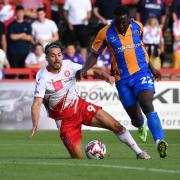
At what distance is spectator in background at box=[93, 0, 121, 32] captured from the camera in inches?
922

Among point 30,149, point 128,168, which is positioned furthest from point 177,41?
point 128,168

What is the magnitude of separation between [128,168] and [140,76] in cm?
300

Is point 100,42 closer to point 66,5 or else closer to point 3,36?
point 3,36

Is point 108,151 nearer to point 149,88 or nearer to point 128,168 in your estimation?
point 149,88

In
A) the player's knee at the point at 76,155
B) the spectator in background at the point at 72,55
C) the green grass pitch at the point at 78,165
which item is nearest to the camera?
the green grass pitch at the point at 78,165

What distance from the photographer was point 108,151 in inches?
563

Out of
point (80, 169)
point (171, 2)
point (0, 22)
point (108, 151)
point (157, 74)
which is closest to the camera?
point (80, 169)

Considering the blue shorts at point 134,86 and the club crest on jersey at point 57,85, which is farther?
the blue shorts at point 134,86

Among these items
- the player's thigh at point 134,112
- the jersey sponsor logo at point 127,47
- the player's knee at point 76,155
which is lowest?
the player's knee at point 76,155

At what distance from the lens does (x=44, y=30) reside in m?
22.9

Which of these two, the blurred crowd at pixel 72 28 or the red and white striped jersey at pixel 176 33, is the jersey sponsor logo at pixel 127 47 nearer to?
the blurred crowd at pixel 72 28

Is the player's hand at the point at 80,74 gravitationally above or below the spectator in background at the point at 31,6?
above

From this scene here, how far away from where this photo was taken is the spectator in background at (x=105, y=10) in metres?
23.4

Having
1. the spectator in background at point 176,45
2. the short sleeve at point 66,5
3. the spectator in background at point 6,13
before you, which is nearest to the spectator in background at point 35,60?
the spectator in background at point 6,13
